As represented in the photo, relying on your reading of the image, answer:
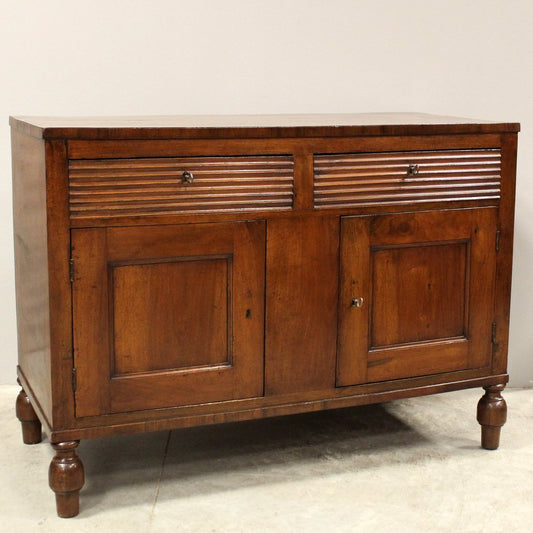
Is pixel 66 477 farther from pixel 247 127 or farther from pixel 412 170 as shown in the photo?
pixel 412 170

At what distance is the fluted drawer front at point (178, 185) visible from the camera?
2.25m

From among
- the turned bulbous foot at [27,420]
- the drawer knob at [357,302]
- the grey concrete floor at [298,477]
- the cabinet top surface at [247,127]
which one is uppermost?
the cabinet top surface at [247,127]

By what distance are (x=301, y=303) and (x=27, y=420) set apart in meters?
0.90

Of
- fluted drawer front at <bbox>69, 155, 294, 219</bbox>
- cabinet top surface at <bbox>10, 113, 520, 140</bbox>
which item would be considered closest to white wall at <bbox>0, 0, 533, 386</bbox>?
cabinet top surface at <bbox>10, 113, 520, 140</bbox>

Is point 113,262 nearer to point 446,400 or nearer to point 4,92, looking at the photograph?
point 4,92

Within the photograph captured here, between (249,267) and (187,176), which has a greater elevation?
(187,176)

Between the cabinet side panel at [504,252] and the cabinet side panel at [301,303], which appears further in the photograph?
the cabinet side panel at [504,252]

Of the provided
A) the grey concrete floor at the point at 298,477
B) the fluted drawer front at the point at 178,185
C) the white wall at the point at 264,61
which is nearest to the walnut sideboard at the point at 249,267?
the fluted drawer front at the point at 178,185

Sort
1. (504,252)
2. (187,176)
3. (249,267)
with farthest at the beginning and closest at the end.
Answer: (504,252) < (249,267) < (187,176)

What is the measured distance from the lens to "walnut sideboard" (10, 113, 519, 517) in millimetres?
2287

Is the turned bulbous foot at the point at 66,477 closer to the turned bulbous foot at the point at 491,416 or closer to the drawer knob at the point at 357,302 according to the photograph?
the drawer knob at the point at 357,302

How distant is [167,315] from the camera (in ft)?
7.84

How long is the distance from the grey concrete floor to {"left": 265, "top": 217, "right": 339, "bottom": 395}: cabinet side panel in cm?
28

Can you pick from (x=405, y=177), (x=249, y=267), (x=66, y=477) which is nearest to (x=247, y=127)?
(x=249, y=267)
